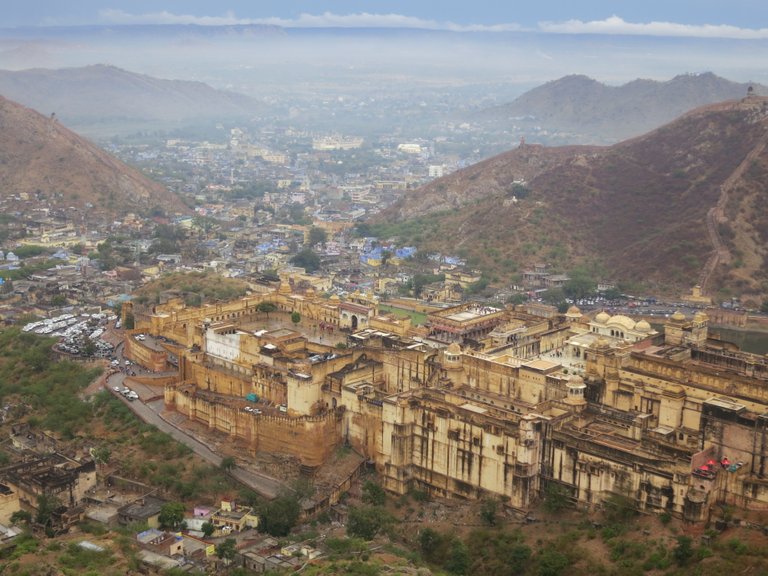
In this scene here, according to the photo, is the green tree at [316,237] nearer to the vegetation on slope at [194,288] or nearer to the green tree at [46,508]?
the vegetation on slope at [194,288]

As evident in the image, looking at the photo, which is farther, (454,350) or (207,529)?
(454,350)

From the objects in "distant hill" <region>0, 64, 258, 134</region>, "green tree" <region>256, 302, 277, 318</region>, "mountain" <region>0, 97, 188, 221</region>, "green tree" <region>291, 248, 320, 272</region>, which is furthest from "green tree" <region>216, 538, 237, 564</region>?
"distant hill" <region>0, 64, 258, 134</region>

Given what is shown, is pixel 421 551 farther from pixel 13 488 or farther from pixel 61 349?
pixel 61 349

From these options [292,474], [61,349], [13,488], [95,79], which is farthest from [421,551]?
[95,79]

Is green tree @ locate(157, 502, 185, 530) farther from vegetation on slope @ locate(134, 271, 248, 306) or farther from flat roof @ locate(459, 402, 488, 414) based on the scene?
vegetation on slope @ locate(134, 271, 248, 306)

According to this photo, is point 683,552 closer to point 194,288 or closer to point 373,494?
point 373,494

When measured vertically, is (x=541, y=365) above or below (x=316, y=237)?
above

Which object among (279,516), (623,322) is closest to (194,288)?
(623,322)
